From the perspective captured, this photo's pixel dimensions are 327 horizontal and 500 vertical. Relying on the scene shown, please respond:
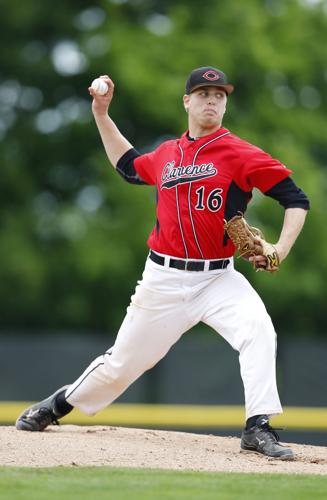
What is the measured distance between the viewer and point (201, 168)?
595cm

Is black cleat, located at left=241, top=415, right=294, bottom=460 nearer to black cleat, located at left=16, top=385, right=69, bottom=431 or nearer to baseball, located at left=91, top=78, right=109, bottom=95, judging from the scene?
black cleat, located at left=16, top=385, right=69, bottom=431

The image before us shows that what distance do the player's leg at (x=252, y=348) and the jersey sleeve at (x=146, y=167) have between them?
811 mm

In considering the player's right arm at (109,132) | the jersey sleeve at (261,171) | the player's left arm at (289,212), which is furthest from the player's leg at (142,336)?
the player's right arm at (109,132)

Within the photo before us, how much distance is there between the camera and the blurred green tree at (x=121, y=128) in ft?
53.5

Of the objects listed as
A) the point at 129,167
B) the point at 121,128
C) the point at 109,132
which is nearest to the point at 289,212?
the point at 129,167

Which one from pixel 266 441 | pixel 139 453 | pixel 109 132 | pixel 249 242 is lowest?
pixel 139 453

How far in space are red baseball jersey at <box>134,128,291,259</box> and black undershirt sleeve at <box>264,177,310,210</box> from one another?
0.03 m

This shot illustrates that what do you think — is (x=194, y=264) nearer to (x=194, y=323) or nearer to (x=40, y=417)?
(x=194, y=323)

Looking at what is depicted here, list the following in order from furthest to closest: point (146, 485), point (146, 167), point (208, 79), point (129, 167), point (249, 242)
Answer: point (129, 167) < point (146, 167) < point (208, 79) < point (249, 242) < point (146, 485)

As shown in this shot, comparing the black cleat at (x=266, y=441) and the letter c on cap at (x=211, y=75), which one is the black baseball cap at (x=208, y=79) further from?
the black cleat at (x=266, y=441)

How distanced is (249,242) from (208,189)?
395 mm

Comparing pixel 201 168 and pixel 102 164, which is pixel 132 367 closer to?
pixel 201 168

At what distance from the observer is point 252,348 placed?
19.0 ft

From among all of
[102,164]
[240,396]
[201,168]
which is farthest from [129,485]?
[102,164]
